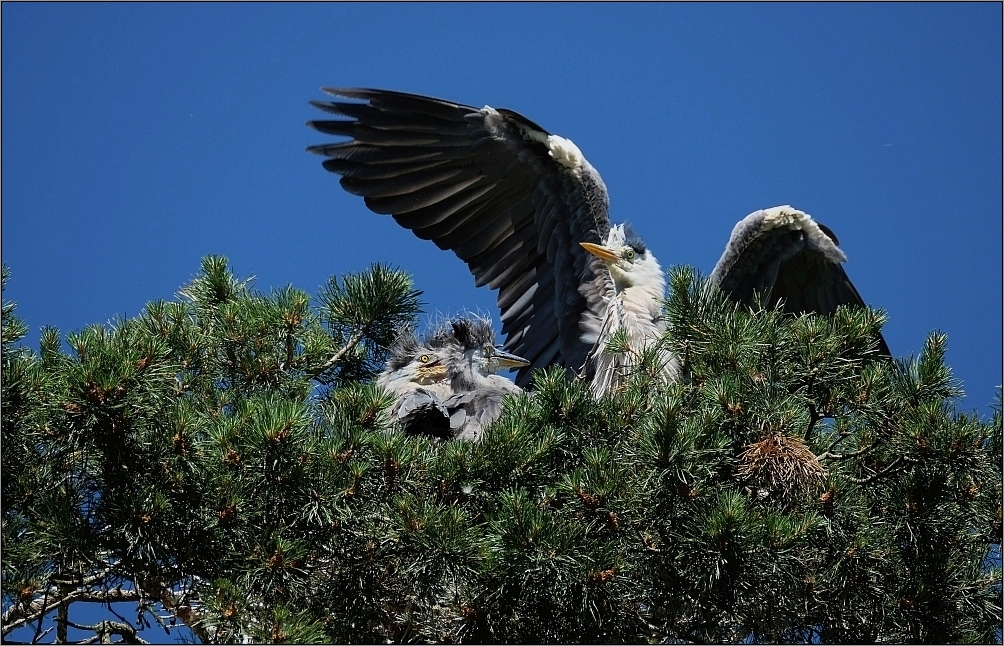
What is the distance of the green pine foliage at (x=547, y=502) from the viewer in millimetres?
2727

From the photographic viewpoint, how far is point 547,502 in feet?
9.62

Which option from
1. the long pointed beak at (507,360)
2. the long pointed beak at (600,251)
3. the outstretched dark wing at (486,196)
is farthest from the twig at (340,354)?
the outstretched dark wing at (486,196)

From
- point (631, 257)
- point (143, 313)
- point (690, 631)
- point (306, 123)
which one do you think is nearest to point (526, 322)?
point (631, 257)

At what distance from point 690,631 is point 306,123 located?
3064 mm

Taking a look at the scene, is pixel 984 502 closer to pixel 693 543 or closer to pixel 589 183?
pixel 693 543

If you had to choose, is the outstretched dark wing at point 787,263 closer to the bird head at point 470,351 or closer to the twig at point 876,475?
the bird head at point 470,351

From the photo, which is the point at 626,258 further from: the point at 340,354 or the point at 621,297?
the point at 340,354

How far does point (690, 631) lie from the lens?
290 cm

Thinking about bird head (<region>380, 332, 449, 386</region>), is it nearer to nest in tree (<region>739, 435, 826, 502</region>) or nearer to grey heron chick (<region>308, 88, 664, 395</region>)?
grey heron chick (<region>308, 88, 664, 395</region>)

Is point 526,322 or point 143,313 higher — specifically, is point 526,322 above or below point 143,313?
above

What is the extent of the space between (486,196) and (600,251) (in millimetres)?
644

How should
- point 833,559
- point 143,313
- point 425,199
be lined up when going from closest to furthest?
point 833,559 → point 143,313 → point 425,199

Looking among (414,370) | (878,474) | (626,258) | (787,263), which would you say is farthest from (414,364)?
(878,474)

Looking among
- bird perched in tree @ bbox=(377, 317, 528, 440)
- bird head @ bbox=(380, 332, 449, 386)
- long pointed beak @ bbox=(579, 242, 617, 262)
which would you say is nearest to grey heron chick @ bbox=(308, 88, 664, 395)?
long pointed beak @ bbox=(579, 242, 617, 262)
